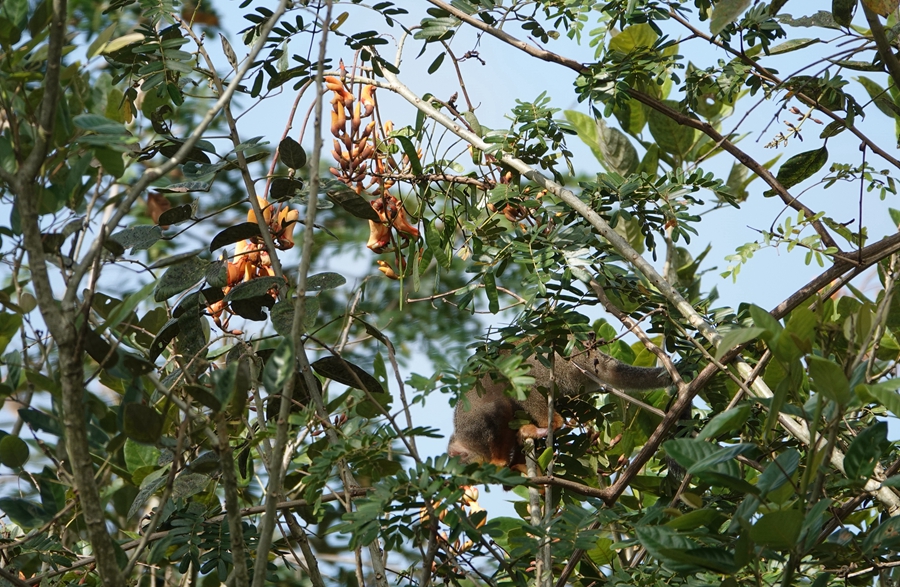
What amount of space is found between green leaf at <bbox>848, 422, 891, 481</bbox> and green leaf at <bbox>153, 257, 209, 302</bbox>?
1.16m

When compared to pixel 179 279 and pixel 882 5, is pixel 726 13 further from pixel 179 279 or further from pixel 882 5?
pixel 179 279

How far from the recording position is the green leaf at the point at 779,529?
959 millimetres

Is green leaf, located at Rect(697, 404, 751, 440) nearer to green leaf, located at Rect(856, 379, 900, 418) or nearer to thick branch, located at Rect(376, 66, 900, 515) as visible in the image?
Result: green leaf, located at Rect(856, 379, 900, 418)

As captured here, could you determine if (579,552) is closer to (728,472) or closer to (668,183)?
(728,472)

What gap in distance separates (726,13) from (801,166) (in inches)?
26.7

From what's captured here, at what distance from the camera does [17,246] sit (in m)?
1.02

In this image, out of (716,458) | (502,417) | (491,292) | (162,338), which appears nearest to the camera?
(716,458)

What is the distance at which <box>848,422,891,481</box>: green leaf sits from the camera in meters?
1.10

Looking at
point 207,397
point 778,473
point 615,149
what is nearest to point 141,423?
→ point 207,397

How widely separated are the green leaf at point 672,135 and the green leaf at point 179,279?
243 cm

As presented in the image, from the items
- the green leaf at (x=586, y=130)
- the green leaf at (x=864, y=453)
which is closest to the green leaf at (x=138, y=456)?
the green leaf at (x=864, y=453)

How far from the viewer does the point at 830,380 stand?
0.95 metres

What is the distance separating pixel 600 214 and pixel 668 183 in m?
0.17

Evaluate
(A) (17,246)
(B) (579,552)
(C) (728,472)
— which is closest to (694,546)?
(C) (728,472)
